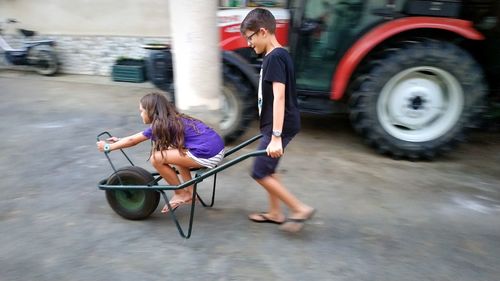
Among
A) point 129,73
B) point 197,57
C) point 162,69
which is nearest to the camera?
point 197,57

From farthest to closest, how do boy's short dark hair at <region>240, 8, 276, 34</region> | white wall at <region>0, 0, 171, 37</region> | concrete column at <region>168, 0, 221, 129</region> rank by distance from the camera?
1. white wall at <region>0, 0, 171, 37</region>
2. concrete column at <region>168, 0, 221, 129</region>
3. boy's short dark hair at <region>240, 8, 276, 34</region>

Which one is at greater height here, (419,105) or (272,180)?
(419,105)

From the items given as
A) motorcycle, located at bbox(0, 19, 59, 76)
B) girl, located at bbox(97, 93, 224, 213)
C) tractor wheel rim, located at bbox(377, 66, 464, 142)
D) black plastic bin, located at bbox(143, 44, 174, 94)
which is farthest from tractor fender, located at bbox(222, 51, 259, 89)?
motorcycle, located at bbox(0, 19, 59, 76)

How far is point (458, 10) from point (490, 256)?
2537mm

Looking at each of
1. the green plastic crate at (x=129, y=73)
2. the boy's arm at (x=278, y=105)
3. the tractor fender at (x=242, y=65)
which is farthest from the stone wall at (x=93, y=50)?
the boy's arm at (x=278, y=105)

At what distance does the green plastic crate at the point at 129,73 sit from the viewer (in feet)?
26.3

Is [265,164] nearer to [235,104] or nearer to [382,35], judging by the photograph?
[235,104]

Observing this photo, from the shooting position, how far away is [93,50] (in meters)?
8.73

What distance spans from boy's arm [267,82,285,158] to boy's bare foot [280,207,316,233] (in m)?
0.55

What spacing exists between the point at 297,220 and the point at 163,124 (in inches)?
46.8

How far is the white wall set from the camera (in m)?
8.28

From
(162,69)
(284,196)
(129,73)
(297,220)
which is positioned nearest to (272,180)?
(284,196)

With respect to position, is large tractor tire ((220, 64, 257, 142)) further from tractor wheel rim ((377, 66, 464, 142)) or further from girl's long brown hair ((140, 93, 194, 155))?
girl's long brown hair ((140, 93, 194, 155))

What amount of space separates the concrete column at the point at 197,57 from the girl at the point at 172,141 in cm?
65
